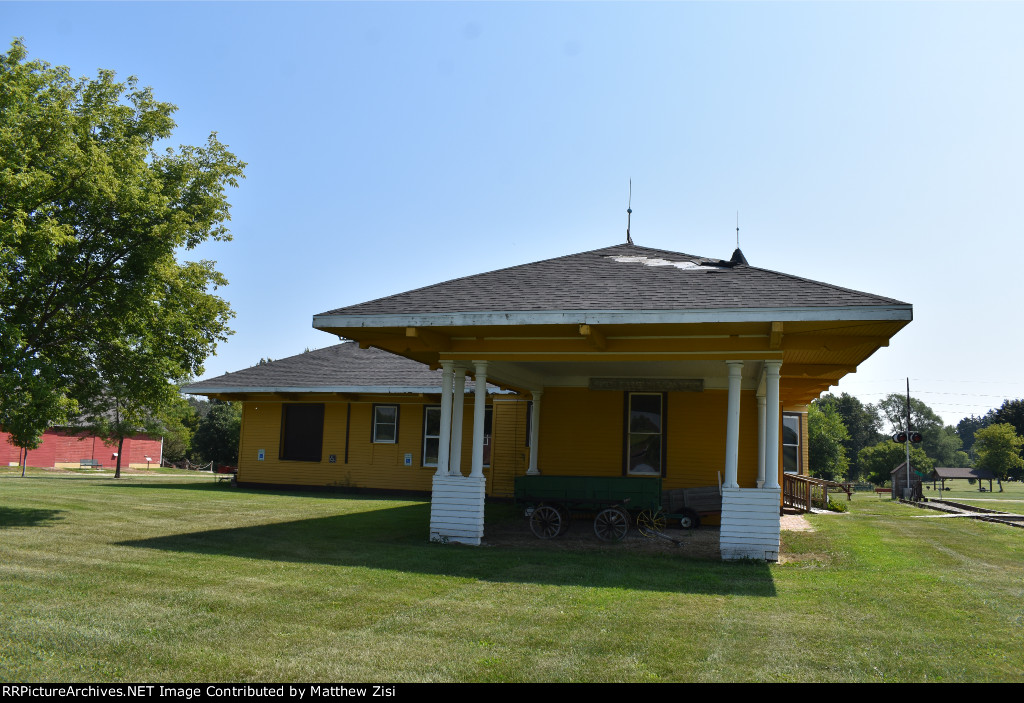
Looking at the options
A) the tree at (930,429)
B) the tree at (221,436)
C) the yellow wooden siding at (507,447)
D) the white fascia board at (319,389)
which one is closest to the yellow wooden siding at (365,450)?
the yellow wooden siding at (507,447)

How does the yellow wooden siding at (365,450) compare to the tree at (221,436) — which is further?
the tree at (221,436)

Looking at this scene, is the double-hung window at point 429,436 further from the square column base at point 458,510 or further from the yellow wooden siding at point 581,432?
the square column base at point 458,510

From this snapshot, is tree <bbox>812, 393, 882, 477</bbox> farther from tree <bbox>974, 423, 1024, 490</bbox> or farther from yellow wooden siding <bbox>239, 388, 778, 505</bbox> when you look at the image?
yellow wooden siding <bbox>239, 388, 778, 505</bbox>

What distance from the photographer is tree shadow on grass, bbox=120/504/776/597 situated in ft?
29.7

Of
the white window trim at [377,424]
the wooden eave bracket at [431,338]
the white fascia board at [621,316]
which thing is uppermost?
the white fascia board at [621,316]

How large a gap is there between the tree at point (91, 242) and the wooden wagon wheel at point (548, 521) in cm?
865

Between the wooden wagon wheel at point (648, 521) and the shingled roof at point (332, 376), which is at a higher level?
the shingled roof at point (332, 376)

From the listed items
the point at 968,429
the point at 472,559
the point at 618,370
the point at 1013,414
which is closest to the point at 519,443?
the point at 618,370

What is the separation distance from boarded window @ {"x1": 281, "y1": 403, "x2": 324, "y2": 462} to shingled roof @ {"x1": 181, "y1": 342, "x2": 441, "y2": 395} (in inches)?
43.6

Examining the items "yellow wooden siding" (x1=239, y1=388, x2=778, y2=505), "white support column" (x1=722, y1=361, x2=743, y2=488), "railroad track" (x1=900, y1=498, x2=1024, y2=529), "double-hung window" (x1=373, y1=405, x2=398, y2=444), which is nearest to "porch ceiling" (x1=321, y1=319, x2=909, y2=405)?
"white support column" (x1=722, y1=361, x2=743, y2=488)

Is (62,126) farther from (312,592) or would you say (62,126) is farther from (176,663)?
(176,663)

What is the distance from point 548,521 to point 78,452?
4109 cm

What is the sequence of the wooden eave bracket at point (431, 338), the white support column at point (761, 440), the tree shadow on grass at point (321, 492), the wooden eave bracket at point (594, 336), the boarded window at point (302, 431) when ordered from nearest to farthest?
the wooden eave bracket at point (594, 336) → the wooden eave bracket at point (431, 338) → the white support column at point (761, 440) → the tree shadow on grass at point (321, 492) → the boarded window at point (302, 431)

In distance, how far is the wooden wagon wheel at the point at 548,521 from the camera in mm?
12953
